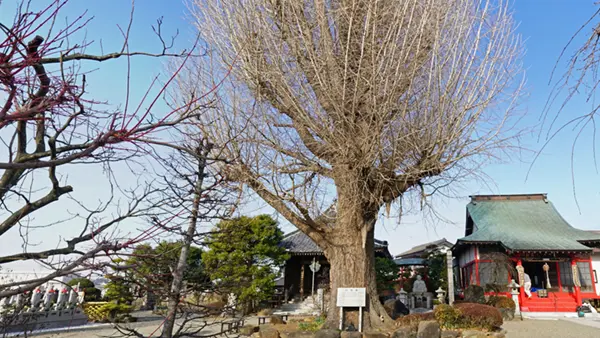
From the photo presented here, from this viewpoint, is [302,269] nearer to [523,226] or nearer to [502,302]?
[502,302]

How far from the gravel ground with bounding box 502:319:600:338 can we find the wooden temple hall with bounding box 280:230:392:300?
7665 mm

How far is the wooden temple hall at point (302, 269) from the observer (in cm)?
1686

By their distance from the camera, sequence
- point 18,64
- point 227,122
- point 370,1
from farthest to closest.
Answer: point 227,122 < point 370,1 < point 18,64

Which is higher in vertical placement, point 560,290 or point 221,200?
point 221,200

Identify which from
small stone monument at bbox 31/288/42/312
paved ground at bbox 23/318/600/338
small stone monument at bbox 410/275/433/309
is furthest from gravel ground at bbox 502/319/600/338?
small stone monument at bbox 31/288/42/312

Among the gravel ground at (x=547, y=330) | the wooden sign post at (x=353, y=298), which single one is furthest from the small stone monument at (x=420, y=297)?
the wooden sign post at (x=353, y=298)

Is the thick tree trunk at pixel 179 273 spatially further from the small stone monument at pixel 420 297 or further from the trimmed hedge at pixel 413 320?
the small stone monument at pixel 420 297

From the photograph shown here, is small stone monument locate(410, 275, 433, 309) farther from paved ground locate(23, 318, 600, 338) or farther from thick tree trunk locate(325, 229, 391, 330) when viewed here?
thick tree trunk locate(325, 229, 391, 330)

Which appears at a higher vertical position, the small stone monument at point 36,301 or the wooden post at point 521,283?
the wooden post at point 521,283

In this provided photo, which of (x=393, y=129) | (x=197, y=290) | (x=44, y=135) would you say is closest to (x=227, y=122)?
(x=393, y=129)

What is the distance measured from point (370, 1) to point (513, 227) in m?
14.4

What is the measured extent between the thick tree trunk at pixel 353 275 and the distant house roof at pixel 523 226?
936 cm

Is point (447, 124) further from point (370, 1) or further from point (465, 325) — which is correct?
point (465, 325)

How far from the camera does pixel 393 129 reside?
21.6ft
